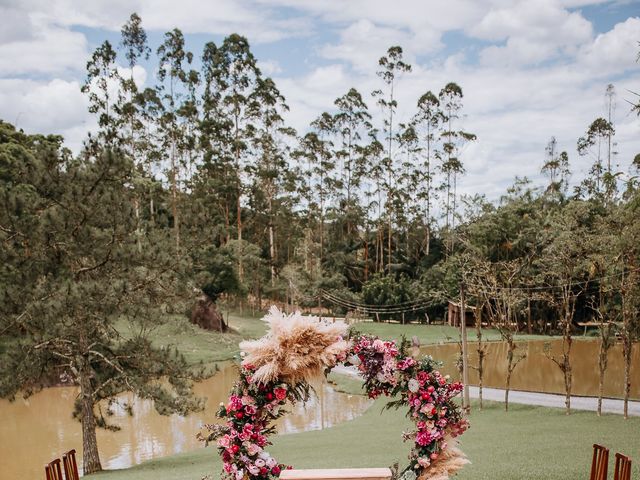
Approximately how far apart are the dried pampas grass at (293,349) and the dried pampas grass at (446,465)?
134 cm

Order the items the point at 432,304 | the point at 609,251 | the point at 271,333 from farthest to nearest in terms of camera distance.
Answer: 1. the point at 432,304
2. the point at 609,251
3. the point at 271,333

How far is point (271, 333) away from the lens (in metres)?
5.79

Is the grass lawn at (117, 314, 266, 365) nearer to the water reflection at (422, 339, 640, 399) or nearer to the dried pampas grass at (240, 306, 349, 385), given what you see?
the water reflection at (422, 339, 640, 399)

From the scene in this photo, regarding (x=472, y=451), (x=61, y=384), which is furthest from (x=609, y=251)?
(x=61, y=384)

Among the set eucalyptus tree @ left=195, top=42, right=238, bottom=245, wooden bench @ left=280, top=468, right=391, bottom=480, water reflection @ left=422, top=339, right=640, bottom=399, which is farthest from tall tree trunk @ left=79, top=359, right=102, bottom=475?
Answer: eucalyptus tree @ left=195, top=42, right=238, bottom=245

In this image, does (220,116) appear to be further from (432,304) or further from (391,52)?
(432,304)

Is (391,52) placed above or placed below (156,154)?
above

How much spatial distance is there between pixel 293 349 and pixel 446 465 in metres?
1.81

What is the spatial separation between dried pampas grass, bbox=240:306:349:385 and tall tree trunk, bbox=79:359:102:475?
8.41 m

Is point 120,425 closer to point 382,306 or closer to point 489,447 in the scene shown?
point 489,447

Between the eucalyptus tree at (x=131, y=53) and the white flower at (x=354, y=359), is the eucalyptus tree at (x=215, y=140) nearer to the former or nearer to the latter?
the eucalyptus tree at (x=131, y=53)

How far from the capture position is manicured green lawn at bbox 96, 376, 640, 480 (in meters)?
9.23

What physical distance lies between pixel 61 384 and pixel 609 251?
753 inches

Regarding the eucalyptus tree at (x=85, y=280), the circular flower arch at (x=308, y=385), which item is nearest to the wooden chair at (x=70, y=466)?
the circular flower arch at (x=308, y=385)
